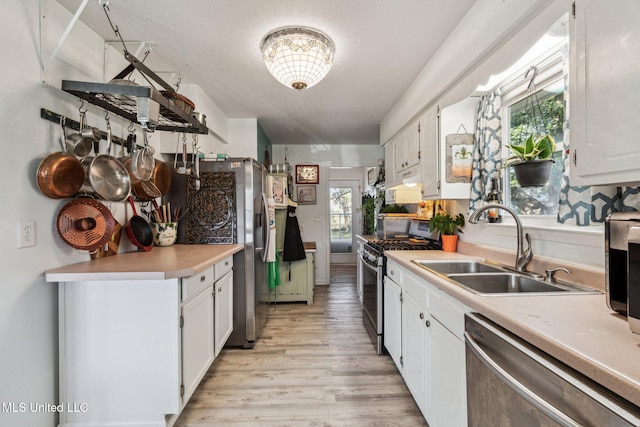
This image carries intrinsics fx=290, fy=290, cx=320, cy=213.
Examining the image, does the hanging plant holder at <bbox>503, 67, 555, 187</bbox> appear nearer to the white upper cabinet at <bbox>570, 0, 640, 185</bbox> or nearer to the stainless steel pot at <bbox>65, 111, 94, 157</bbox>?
the white upper cabinet at <bbox>570, 0, 640, 185</bbox>

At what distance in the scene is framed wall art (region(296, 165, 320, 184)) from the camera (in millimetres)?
4785

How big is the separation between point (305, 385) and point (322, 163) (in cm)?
347

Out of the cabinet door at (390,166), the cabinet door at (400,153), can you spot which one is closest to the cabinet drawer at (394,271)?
the cabinet door at (400,153)

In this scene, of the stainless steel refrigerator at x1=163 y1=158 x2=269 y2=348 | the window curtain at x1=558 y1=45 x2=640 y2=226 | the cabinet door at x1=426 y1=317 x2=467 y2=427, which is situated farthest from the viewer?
the stainless steel refrigerator at x1=163 y1=158 x2=269 y2=348

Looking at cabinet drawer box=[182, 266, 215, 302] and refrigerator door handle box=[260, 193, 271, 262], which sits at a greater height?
refrigerator door handle box=[260, 193, 271, 262]

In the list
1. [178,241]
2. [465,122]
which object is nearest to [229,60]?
[178,241]

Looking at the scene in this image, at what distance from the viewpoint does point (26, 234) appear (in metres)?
Answer: 1.35

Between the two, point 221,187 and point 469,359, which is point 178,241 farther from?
point 469,359

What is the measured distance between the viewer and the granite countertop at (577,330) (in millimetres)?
624

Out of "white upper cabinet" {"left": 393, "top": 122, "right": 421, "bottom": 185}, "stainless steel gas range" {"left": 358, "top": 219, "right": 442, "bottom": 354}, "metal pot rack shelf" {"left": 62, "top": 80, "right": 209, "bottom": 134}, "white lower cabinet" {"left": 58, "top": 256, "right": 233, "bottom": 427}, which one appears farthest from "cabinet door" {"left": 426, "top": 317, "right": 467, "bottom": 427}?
"metal pot rack shelf" {"left": 62, "top": 80, "right": 209, "bottom": 134}

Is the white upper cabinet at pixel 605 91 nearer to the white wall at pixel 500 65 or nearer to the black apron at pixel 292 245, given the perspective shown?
the white wall at pixel 500 65

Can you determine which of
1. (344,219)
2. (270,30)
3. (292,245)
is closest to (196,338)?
(270,30)

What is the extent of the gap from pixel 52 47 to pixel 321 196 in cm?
373

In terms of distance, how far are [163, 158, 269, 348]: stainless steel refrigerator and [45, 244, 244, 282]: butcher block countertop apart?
576 millimetres
